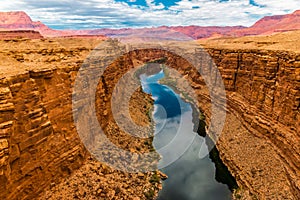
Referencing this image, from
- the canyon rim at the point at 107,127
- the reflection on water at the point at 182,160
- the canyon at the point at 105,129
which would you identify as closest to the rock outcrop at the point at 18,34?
the canyon at the point at 105,129

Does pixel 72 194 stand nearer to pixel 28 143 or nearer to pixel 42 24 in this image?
pixel 28 143

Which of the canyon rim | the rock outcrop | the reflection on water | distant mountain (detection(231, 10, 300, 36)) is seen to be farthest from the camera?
distant mountain (detection(231, 10, 300, 36))

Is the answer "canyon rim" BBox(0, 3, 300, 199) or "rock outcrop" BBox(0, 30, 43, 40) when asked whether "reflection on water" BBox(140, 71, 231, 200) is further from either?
"rock outcrop" BBox(0, 30, 43, 40)

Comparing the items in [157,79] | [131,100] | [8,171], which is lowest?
[157,79]

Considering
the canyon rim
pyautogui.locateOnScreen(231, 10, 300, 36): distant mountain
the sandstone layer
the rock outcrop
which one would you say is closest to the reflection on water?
the canyon rim

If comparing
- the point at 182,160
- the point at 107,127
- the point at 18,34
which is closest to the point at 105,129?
the point at 107,127

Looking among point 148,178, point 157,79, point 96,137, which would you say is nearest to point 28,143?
point 96,137
